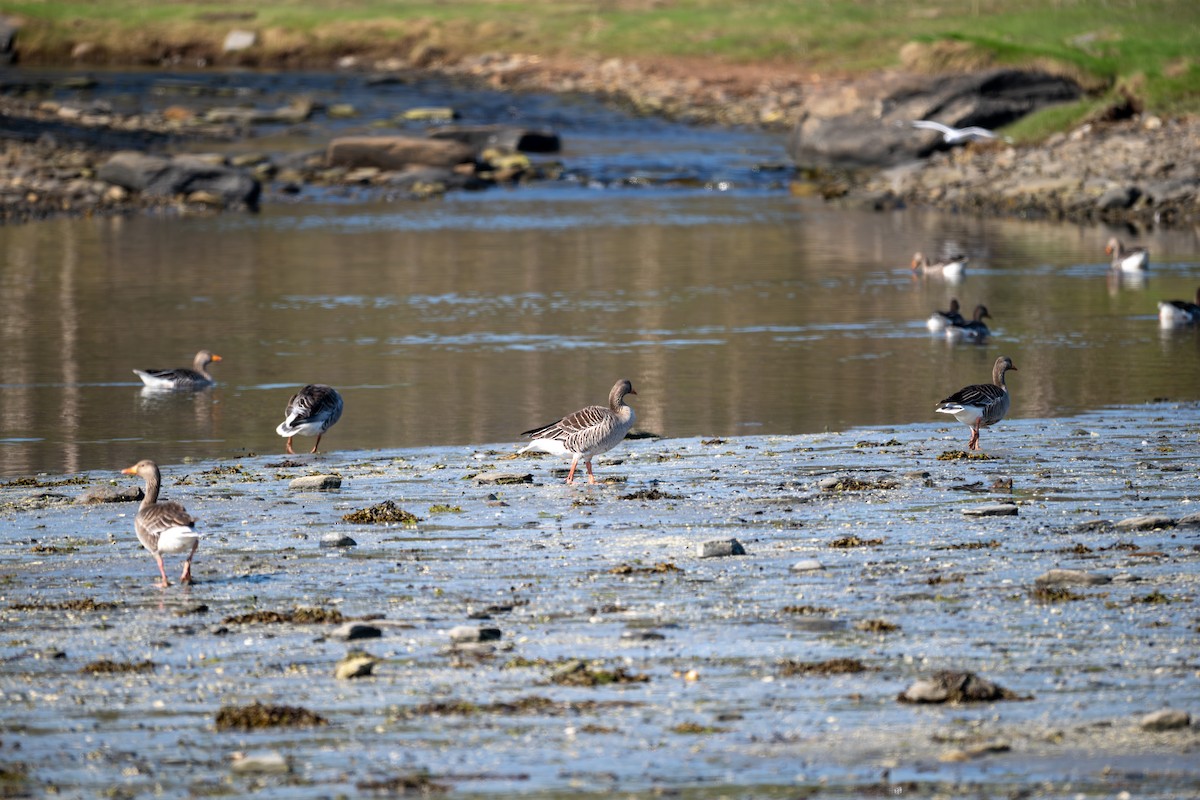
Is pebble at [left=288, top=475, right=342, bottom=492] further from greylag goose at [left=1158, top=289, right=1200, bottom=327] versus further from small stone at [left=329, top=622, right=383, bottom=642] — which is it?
greylag goose at [left=1158, top=289, right=1200, bottom=327]

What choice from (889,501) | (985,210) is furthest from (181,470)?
(985,210)

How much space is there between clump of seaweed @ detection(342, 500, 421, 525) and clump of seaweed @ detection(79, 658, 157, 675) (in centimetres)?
451

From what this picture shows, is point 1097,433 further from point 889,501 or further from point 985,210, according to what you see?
point 985,210

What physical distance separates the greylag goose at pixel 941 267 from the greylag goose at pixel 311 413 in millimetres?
20631

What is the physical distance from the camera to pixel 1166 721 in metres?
9.32

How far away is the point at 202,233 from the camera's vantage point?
46844 millimetres

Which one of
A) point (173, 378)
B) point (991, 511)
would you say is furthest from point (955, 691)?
point (173, 378)

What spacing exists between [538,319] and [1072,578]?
68.0ft

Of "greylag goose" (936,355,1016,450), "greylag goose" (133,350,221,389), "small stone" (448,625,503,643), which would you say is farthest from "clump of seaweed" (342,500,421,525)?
"greylag goose" (133,350,221,389)

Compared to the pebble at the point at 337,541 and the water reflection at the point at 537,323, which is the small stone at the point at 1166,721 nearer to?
the pebble at the point at 337,541

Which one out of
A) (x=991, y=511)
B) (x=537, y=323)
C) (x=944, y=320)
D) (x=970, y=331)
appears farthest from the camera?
(x=537, y=323)

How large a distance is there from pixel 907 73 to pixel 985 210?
1469 centimetres

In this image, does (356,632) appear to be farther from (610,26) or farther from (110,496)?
(610,26)

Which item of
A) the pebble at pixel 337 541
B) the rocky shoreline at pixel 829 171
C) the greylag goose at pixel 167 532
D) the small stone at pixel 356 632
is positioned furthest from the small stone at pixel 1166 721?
the rocky shoreline at pixel 829 171
